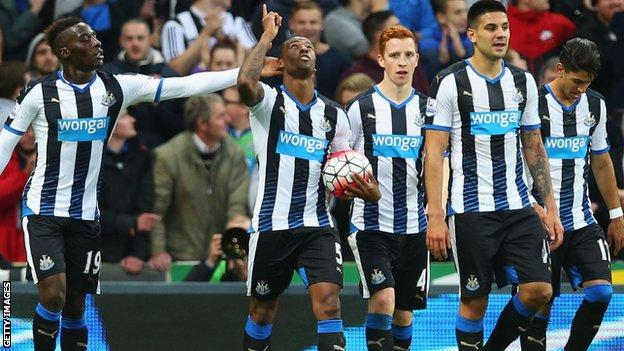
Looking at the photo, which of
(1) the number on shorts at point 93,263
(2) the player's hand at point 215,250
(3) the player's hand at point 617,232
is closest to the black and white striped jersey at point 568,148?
(3) the player's hand at point 617,232

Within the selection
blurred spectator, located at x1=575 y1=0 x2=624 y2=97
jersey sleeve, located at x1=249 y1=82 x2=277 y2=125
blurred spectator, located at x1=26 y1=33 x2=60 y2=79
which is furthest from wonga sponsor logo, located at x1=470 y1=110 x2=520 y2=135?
blurred spectator, located at x1=26 y1=33 x2=60 y2=79

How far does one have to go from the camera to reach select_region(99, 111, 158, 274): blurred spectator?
11.6 metres

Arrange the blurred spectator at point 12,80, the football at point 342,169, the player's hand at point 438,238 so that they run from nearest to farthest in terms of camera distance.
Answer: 1. the player's hand at point 438,238
2. the football at point 342,169
3. the blurred spectator at point 12,80

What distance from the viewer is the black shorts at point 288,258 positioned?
9.27 metres

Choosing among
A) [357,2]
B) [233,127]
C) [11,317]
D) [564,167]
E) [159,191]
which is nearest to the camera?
[564,167]

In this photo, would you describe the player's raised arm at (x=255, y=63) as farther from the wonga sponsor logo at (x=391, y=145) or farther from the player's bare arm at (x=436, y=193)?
the player's bare arm at (x=436, y=193)

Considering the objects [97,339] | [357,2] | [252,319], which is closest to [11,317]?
[97,339]

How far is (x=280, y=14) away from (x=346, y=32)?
640mm

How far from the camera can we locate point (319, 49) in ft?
43.2

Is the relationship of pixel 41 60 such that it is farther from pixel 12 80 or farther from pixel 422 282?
pixel 422 282

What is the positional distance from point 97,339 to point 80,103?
84.3 inches

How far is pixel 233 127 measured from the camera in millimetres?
12828

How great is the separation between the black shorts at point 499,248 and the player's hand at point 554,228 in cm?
13

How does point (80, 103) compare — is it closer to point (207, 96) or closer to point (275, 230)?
point (275, 230)
